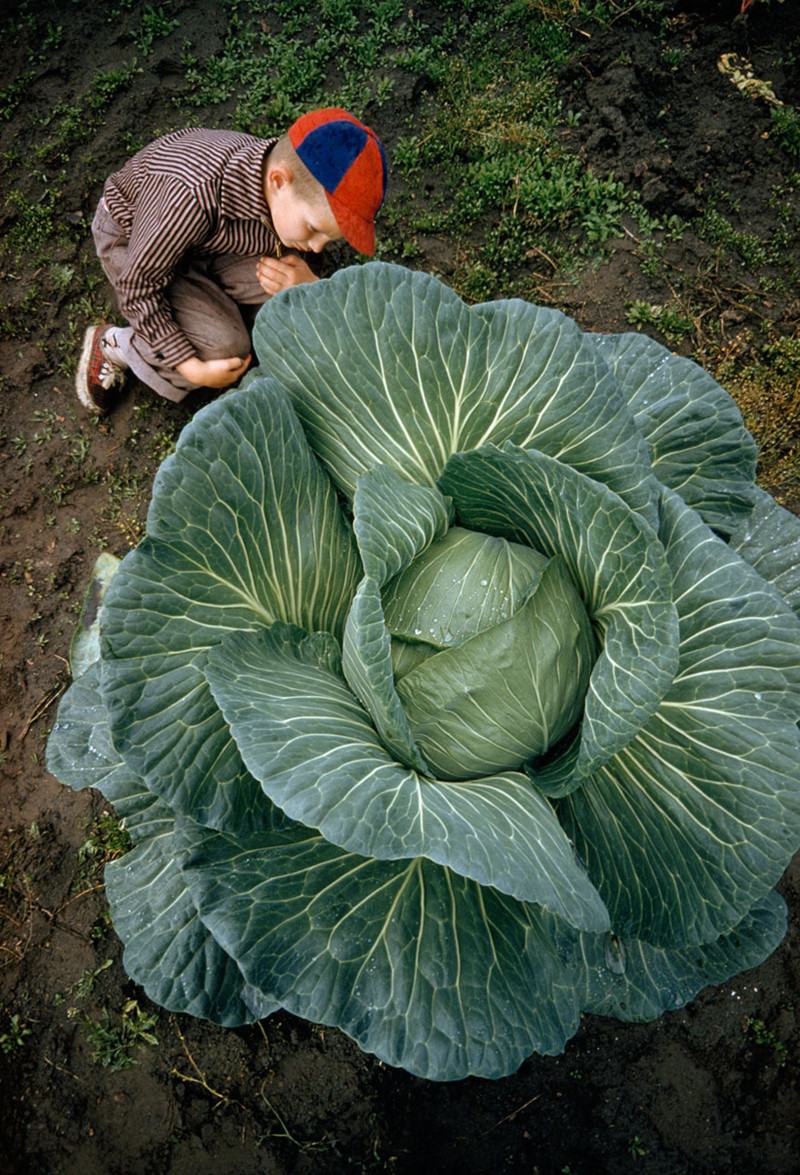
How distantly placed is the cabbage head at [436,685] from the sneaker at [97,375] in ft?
5.59

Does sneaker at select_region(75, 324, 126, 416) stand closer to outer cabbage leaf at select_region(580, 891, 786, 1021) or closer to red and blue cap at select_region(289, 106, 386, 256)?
red and blue cap at select_region(289, 106, 386, 256)

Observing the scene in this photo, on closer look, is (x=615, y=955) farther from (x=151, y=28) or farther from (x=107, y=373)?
(x=151, y=28)

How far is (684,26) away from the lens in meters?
3.81

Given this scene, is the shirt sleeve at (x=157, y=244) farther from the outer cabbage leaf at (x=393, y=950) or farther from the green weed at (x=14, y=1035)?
the green weed at (x=14, y=1035)

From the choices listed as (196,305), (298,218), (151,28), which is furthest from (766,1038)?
(151,28)

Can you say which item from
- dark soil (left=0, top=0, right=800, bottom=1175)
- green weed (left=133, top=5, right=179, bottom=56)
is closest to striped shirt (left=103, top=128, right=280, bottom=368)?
dark soil (left=0, top=0, right=800, bottom=1175)

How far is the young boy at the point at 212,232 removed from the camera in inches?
104

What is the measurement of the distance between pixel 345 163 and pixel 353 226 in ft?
0.65

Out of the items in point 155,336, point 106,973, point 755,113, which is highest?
point 755,113

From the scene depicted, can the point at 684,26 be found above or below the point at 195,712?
above

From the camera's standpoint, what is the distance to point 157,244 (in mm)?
2754

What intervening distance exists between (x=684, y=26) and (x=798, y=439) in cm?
228

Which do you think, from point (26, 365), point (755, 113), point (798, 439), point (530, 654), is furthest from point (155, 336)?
point (755, 113)

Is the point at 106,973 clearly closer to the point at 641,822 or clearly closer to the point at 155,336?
the point at 641,822
